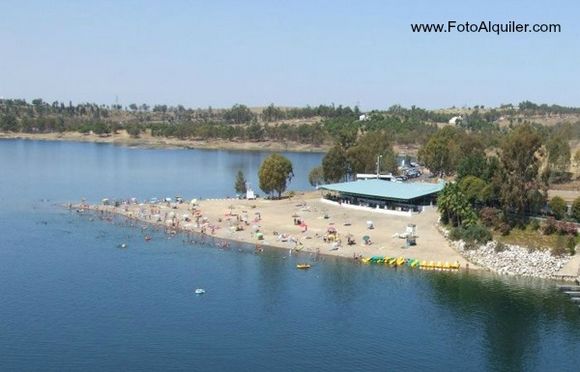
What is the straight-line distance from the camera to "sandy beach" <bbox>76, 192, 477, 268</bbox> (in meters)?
95.1

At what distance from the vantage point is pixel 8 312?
6869cm

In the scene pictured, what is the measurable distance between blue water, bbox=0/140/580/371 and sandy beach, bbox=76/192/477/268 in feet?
17.7

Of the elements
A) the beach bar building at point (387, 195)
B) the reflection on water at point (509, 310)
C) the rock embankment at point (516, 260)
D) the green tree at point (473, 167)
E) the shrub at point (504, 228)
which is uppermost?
the green tree at point (473, 167)

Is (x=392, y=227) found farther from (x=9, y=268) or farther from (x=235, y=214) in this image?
(x=9, y=268)

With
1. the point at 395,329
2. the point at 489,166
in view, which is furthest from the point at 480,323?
the point at 489,166

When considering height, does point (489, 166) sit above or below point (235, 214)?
above

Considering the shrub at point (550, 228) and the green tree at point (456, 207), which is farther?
the green tree at point (456, 207)

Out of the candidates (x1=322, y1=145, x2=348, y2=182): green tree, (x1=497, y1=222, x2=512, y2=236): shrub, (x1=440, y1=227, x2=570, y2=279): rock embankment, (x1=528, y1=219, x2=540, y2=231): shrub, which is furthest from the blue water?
(x1=322, y1=145, x2=348, y2=182): green tree

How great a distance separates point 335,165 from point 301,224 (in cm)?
3404

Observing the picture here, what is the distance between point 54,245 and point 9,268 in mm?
12913

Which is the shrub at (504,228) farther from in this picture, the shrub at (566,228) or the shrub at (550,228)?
the shrub at (566,228)

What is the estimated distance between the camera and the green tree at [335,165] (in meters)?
140

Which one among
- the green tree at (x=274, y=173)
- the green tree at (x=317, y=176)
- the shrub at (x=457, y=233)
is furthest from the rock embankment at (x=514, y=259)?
the green tree at (x=317, y=176)

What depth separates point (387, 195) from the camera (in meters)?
112
